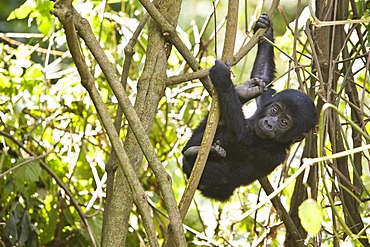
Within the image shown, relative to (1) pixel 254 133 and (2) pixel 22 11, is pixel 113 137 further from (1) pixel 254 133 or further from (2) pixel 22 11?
(2) pixel 22 11

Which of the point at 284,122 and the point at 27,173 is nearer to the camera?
Answer: the point at 284,122

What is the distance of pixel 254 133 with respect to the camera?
3443mm

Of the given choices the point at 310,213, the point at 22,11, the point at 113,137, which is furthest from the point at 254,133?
the point at 310,213

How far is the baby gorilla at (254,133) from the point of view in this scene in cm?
328

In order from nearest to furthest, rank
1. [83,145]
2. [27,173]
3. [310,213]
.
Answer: [310,213] → [27,173] → [83,145]

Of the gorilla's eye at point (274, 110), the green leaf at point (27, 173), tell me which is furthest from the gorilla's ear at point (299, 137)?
the green leaf at point (27, 173)

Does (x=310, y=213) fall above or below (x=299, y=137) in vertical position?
below

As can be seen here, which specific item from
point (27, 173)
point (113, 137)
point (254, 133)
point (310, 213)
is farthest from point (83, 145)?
point (310, 213)

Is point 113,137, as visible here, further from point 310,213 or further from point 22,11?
point 22,11

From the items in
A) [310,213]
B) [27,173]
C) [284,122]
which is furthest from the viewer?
[27,173]

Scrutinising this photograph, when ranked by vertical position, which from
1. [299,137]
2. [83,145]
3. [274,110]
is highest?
[83,145]

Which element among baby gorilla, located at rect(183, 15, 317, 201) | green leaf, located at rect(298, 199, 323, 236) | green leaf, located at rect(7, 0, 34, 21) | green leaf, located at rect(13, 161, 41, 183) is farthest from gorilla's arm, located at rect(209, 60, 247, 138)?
green leaf, located at rect(7, 0, 34, 21)

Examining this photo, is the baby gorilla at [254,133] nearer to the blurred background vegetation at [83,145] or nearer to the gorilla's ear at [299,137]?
the gorilla's ear at [299,137]

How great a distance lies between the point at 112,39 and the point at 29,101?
3.05ft
